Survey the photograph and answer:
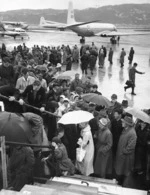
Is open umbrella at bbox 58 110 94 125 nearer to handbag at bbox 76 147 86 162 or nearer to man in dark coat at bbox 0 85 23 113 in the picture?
handbag at bbox 76 147 86 162

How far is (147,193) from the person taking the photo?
15.2ft

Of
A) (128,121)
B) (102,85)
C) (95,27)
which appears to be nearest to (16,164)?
(128,121)

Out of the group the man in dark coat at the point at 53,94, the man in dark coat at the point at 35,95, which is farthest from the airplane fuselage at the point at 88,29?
the man in dark coat at the point at 35,95

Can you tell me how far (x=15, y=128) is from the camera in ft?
15.7

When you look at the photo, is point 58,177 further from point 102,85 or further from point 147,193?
point 102,85

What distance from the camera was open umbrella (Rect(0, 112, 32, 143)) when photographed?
4.74 metres

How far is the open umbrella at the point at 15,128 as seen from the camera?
15.5 ft

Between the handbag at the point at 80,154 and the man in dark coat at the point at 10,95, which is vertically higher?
the man in dark coat at the point at 10,95

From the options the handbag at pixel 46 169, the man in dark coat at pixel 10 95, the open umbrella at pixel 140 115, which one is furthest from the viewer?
the man in dark coat at pixel 10 95

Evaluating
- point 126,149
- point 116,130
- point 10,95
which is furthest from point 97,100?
point 10,95

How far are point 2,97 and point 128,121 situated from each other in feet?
10.4

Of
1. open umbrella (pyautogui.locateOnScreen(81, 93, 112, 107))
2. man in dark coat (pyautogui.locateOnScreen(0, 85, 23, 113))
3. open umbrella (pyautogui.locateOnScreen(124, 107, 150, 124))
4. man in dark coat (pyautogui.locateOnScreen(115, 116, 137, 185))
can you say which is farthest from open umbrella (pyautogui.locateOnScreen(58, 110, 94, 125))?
man in dark coat (pyautogui.locateOnScreen(0, 85, 23, 113))

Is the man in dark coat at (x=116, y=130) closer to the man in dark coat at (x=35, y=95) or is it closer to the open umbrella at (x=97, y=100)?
the open umbrella at (x=97, y=100)

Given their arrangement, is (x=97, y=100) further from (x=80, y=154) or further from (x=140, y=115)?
(x=80, y=154)
